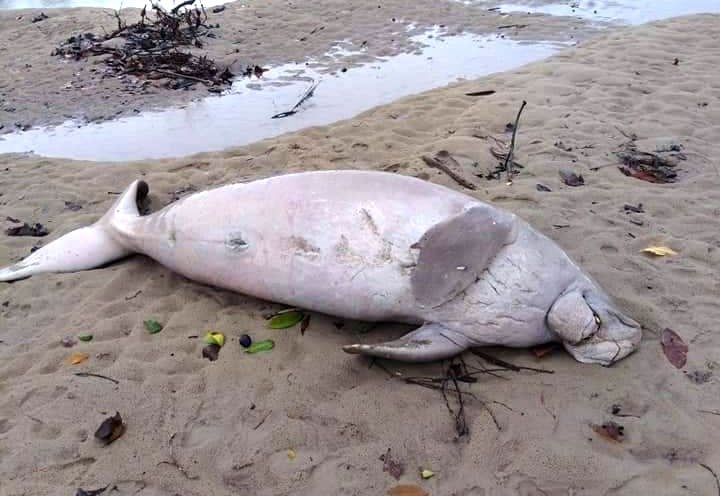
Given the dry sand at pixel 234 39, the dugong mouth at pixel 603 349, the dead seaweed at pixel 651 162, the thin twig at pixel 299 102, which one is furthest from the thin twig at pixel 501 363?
the dry sand at pixel 234 39

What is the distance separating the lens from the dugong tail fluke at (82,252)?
4469mm

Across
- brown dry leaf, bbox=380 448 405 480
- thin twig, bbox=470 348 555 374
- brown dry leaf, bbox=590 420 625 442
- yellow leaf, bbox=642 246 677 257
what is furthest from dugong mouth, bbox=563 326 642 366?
brown dry leaf, bbox=380 448 405 480

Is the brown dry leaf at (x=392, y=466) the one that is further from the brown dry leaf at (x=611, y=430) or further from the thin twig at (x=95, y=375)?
the thin twig at (x=95, y=375)

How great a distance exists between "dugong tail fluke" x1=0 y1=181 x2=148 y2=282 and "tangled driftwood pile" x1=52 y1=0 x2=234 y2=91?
13.2ft

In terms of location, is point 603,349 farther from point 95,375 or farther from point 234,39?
point 234,39

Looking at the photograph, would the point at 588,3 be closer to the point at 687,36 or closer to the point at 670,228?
the point at 687,36

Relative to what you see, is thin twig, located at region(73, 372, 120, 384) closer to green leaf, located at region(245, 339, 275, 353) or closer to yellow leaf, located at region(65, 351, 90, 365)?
yellow leaf, located at region(65, 351, 90, 365)

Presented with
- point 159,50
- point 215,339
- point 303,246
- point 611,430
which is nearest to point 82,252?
point 215,339

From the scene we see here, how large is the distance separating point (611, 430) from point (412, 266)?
1.25 metres

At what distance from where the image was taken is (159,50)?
30.1 ft

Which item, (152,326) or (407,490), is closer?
(407,490)

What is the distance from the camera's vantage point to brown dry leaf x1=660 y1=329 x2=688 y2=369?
3.29m

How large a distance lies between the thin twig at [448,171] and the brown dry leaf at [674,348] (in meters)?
2.01

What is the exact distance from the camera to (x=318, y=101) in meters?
7.62
